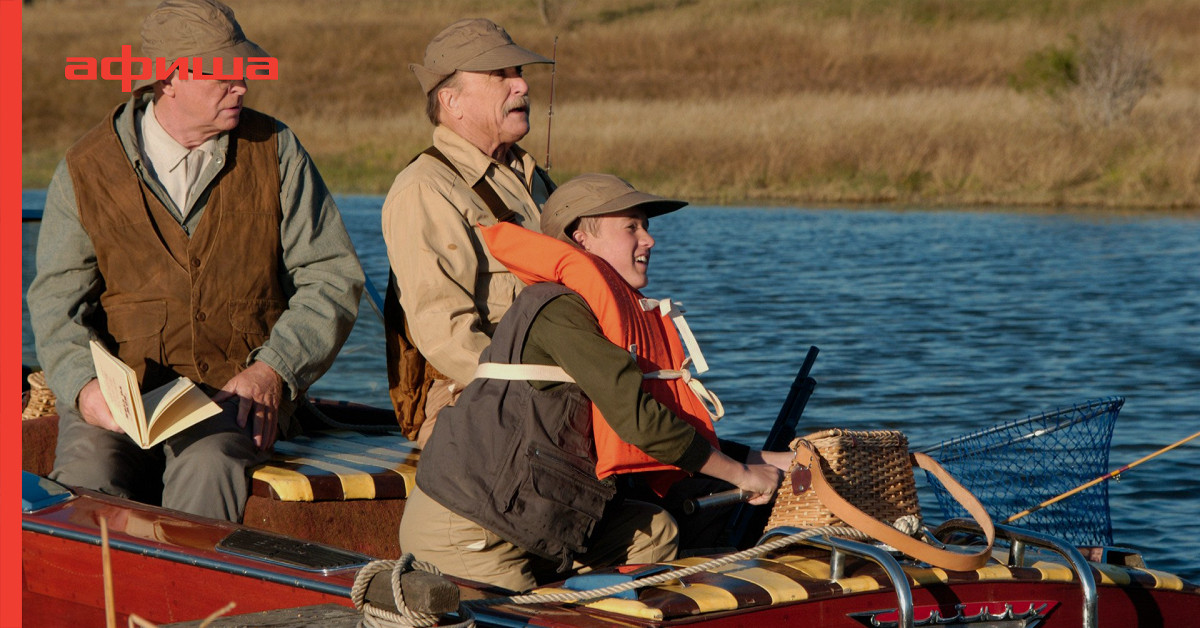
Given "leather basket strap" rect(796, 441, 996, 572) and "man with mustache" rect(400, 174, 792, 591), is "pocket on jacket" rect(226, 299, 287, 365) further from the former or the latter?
"leather basket strap" rect(796, 441, 996, 572)

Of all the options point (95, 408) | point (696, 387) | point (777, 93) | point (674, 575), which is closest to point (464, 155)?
point (696, 387)

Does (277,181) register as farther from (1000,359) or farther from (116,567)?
(1000,359)

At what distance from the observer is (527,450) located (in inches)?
119

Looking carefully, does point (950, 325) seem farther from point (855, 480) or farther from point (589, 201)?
point (589, 201)

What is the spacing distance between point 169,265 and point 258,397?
409 mm

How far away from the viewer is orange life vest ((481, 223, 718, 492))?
3115 millimetres

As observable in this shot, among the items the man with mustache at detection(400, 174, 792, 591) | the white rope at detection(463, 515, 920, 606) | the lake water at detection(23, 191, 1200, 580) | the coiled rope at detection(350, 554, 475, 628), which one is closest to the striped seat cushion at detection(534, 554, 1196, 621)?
the white rope at detection(463, 515, 920, 606)

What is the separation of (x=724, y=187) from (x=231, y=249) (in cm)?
1753

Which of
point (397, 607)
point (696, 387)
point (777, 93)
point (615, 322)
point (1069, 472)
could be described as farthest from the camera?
point (777, 93)

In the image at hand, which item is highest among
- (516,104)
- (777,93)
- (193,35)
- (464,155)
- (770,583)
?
(193,35)

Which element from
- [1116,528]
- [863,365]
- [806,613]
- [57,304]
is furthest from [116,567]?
[863,365]

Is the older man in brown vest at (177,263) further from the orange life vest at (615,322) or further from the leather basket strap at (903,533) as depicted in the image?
the leather basket strap at (903,533)

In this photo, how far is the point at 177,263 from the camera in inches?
154

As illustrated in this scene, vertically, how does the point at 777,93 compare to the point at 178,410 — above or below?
below
